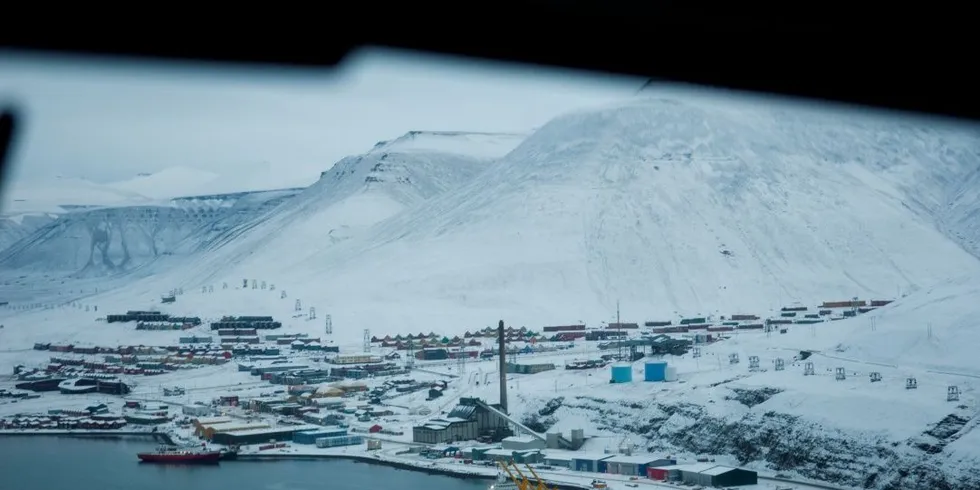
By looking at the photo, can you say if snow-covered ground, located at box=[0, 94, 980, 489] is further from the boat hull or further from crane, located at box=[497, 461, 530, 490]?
the boat hull

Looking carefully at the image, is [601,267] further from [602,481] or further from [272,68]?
[272,68]

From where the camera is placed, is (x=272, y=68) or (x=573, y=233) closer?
(x=272, y=68)

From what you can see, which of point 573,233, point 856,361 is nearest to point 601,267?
Answer: point 573,233

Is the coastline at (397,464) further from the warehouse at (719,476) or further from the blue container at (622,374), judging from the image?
the blue container at (622,374)

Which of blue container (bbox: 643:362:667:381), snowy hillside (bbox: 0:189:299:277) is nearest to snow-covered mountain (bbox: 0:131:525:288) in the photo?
snowy hillside (bbox: 0:189:299:277)

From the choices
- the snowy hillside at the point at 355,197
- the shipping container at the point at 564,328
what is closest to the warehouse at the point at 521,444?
the shipping container at the point at 564,328

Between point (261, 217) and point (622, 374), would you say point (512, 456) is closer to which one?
point (622, 374)
